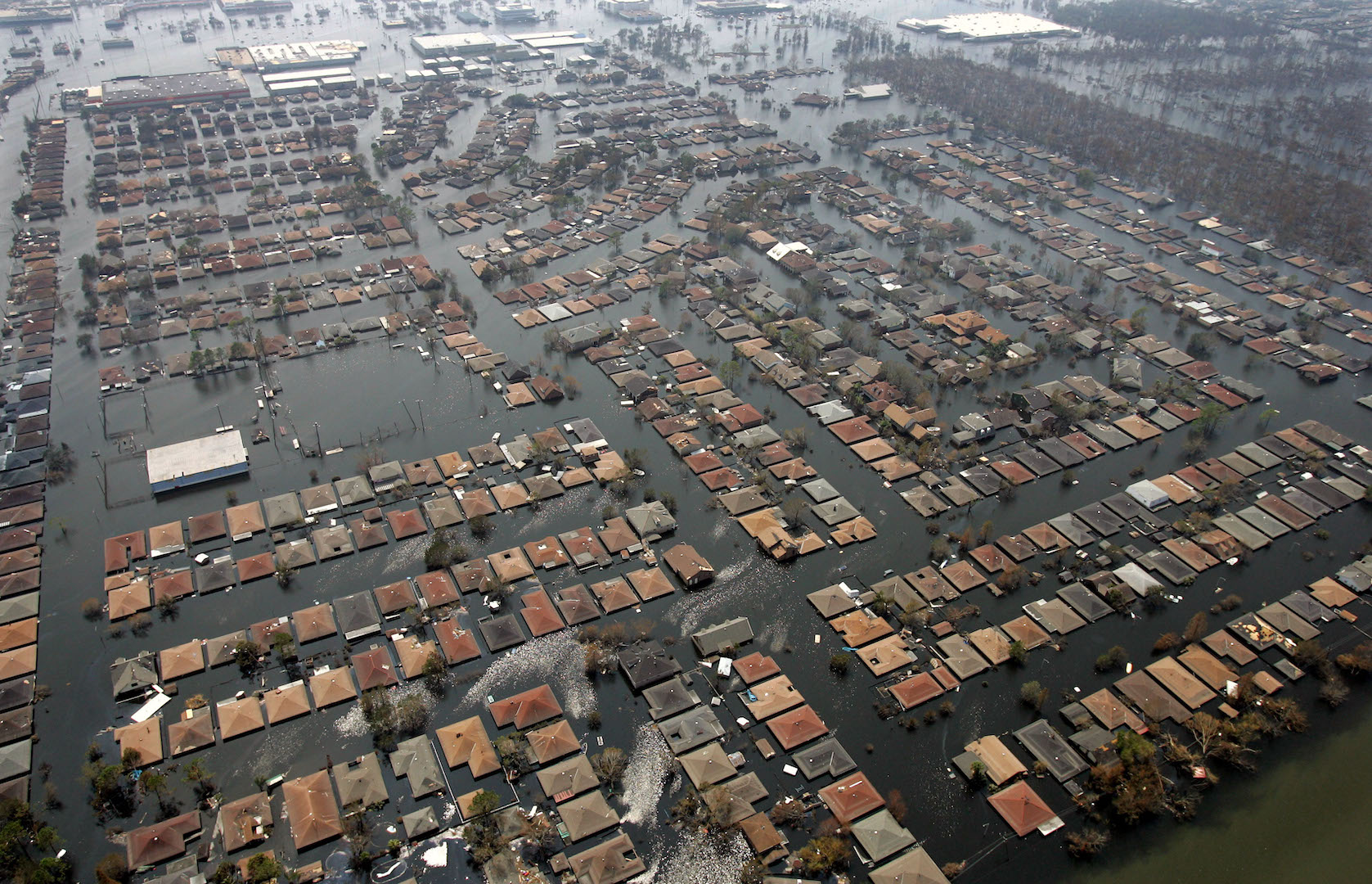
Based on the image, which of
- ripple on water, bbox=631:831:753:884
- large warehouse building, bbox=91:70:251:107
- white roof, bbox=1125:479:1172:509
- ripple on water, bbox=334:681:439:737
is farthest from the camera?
large warehouse building, bbox=91:70:251:107

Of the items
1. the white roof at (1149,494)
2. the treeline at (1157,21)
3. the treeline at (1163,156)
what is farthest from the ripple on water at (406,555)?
the treeline at (1157,21)

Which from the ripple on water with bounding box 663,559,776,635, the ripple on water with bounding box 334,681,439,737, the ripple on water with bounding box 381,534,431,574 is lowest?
the ripple on water with bounding box 334,681,439,737

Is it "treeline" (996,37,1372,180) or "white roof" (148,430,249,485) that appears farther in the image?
"treeline" (996,37,1372,180)

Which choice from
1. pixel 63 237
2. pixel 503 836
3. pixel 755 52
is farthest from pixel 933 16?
pixel 503 836

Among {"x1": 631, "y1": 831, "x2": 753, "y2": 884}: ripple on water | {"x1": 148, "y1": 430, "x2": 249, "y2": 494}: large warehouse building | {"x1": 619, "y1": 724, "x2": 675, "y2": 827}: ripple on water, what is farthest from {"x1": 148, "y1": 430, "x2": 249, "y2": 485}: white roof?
{"x1": 631, "y1": 831, "x2": 753, "y2": 884}: ripple on water

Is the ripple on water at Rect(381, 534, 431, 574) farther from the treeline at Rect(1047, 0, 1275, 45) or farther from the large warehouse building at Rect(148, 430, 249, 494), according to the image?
the treeline at Rect(1047, 0, 1275, 45)

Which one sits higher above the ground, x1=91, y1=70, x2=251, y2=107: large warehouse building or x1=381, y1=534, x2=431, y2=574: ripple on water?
x1=91, y1=70, x2=251, y2=107: large warehouse building
